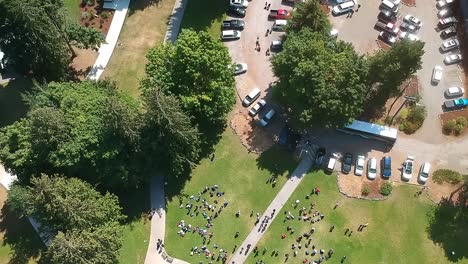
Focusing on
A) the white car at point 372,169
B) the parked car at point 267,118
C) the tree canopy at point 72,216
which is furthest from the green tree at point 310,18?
the tree canopy at point 72,216

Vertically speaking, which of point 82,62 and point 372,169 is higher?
point 82,62

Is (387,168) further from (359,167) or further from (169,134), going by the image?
(169,134)

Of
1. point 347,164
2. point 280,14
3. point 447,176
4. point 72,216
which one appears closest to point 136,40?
point 280,14

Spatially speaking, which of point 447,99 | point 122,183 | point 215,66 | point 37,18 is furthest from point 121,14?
point 447,99

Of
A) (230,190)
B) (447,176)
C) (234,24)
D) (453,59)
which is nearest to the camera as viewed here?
(447,176)

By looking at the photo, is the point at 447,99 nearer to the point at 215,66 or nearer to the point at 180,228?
the point at 215,66

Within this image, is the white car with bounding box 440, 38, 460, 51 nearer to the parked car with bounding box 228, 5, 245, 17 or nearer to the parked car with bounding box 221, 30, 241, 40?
the parked car with bounding box 228, 5, 245, 17
